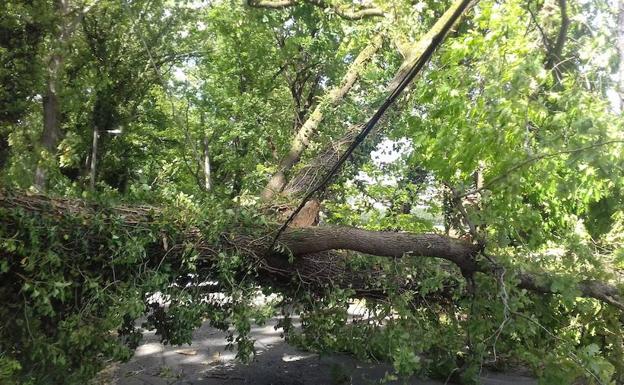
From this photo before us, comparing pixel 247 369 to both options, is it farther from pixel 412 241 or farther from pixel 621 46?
pixel 621 46

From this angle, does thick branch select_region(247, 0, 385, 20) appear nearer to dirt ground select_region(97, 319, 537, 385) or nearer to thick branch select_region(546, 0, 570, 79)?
thick branch select_region(546, 0, 570, 79)

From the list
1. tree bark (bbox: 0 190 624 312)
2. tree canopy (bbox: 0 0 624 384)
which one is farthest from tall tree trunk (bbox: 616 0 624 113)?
tree bark (bbox: 0 190 624 312)

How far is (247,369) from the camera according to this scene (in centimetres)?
820

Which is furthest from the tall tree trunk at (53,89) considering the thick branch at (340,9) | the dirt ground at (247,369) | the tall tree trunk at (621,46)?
the tall tree trunk at (621,46)

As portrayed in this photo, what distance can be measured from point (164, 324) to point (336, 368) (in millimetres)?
3057

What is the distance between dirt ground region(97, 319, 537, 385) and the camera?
25.0 ft

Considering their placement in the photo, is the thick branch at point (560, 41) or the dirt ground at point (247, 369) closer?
the thick branch at point (560, 41)

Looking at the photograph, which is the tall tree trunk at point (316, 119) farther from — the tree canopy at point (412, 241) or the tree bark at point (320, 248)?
the tree bark at point (320, 248)

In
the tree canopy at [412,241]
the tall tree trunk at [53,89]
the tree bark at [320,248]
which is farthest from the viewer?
the tall tree trunk at [53,89]

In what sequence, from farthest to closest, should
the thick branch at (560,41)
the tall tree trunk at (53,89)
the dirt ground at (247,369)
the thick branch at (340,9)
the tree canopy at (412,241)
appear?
the tall tree trunk at (53,89)
the thick branch at (340,9)
the dirt ground at (247,369)
the tree canopy at (412,241)
the thick branch at (560,41)

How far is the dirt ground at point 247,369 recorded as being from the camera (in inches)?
300

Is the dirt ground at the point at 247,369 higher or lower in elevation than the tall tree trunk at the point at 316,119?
lower

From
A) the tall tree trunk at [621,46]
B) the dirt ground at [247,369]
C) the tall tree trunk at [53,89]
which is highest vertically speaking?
the tall tree trunk at [53,89]

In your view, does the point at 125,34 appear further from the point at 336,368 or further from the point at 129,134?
the point at 336,368
